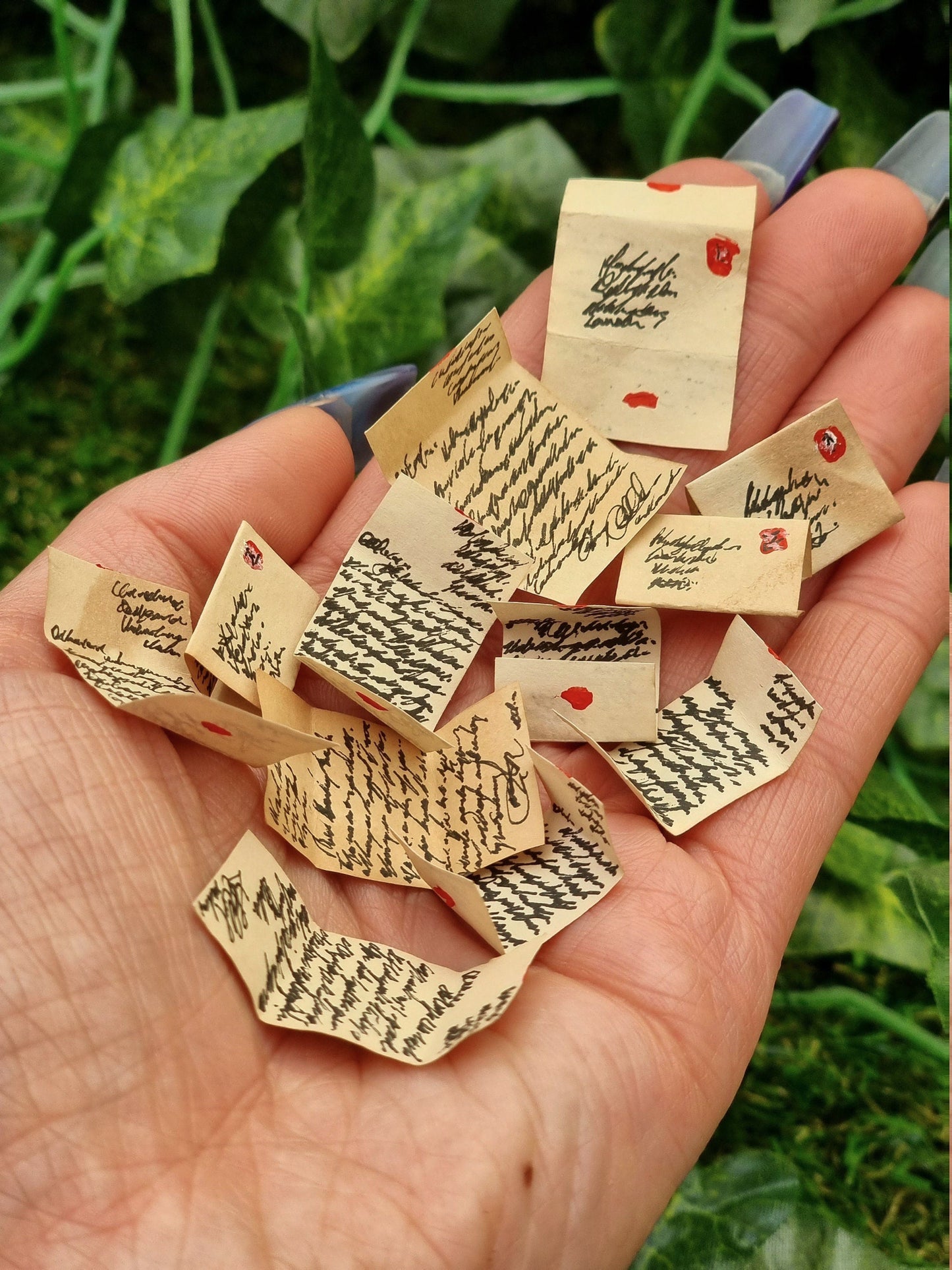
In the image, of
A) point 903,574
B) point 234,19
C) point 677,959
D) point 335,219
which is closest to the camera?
point 677,959

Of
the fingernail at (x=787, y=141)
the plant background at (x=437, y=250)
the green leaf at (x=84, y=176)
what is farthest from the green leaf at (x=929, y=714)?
the green leaf at (x=84, y=176)

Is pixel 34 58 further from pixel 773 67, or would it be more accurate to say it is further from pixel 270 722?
pixel 270 722

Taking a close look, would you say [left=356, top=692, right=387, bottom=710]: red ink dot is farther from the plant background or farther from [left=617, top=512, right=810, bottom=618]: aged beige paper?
the plant background

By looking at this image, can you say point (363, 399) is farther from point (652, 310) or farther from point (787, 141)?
point (787, 141)

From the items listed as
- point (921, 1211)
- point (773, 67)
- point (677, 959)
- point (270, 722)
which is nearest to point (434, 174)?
point (773, 67)

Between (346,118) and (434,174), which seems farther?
(434,174)

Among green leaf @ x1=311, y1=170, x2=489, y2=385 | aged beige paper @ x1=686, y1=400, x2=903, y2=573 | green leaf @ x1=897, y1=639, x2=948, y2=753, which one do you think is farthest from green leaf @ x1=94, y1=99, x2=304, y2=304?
green leaf @ x1=897, y1=639, x2=948, y2=753

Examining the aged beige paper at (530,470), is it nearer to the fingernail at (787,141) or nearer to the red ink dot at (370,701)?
the red ink dot at (370,701)
